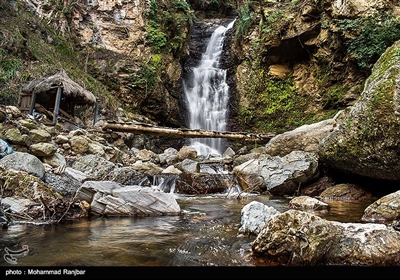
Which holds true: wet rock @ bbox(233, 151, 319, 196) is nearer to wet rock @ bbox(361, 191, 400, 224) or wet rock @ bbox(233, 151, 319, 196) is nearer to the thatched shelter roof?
wet rock @ bbox(361, 191, 400, 224)

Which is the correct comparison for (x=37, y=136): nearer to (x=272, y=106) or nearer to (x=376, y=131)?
(x=376, y=131)

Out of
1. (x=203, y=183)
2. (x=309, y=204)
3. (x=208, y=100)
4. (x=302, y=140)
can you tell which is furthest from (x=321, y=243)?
(x=208, y=100)

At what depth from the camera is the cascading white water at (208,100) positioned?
15984mm

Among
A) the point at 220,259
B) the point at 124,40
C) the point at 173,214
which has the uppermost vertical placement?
the point at 124,40

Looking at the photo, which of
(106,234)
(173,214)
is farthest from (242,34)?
(106,234)

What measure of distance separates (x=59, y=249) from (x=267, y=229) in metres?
1.82

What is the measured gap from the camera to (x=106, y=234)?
9.84 feet

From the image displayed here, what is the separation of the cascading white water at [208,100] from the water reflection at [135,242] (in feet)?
38.7

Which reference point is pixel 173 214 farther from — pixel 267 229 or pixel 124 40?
pixel 124 40

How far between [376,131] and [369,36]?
368 inches

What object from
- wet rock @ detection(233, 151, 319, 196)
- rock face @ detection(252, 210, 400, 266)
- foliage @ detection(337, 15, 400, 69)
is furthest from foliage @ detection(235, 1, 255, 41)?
rock face @ detection(252, 210, 400, 266)

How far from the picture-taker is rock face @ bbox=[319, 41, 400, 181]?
430 centimetres

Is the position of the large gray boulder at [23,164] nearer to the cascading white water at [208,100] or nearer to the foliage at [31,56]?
the foliage at [31,56]

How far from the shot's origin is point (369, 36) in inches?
461
